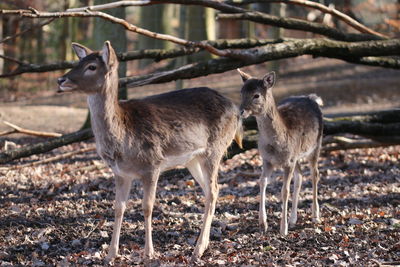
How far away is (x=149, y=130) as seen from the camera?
250 inches

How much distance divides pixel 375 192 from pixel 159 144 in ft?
13.8

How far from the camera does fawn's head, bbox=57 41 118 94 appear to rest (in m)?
5.84

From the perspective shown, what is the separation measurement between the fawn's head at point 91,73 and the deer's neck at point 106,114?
0.23 feet

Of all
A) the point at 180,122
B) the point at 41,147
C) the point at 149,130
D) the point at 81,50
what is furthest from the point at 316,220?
the point at 41,147

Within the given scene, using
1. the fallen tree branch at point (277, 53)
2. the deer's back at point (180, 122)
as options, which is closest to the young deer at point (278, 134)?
the deer's back at point (180, 122)

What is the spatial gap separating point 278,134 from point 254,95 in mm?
587

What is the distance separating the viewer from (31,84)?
2353 centimetres

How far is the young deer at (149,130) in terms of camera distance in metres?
6.04

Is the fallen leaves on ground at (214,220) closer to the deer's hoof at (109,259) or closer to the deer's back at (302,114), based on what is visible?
the deer's hoof at (109,259)

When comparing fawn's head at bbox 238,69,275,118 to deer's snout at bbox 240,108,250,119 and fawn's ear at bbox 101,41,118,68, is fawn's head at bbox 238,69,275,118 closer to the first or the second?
deer's snout at bbox 240,108,250,119

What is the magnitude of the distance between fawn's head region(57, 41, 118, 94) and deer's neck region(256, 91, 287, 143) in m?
2.18

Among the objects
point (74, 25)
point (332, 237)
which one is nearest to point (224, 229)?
point (332, 237)

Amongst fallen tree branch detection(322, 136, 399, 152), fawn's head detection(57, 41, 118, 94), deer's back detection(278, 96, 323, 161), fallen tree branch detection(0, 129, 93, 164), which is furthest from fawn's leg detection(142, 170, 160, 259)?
fallen tree branch detection(322, 136, 399, 152)

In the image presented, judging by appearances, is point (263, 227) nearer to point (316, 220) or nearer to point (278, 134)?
point (316, 220)
